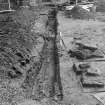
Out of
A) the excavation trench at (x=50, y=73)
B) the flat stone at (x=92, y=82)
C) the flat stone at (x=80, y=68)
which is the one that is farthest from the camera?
the flat stone at (x=80, y=68)

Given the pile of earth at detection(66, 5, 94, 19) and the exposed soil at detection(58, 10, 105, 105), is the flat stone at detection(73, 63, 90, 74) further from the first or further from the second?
the pile of earth at detection(66, 5, 94, 19)

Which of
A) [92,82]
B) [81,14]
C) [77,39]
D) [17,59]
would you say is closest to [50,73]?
[17,59]

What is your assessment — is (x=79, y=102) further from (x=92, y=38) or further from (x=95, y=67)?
(x=92, y=38)

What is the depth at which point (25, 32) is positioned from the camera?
10.6 m

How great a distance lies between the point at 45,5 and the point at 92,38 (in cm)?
1041

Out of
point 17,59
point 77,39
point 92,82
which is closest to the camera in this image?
point 92,82

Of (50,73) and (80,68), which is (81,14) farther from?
Result: (80,68)

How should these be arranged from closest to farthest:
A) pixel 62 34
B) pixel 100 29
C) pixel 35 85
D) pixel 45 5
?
pixel 35 85 < pixel 62 34 < pixel 100 29 < pixel 45 5

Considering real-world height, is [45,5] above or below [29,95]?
above

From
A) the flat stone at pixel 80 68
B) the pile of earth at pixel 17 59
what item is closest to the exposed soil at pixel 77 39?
the flat stone at pixel 80 68

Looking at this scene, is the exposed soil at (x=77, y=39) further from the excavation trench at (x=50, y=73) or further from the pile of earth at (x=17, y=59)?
the pile of earth at (x=17, y=59)

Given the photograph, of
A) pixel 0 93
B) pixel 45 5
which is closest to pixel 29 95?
pixel 0 93

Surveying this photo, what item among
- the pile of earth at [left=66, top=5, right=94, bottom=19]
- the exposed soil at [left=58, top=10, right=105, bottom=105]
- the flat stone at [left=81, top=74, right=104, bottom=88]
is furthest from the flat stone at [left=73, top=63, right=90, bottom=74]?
the pile of earth at [left=66, top=5, right=94, bottom=19]

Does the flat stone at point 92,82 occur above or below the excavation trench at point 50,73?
above
